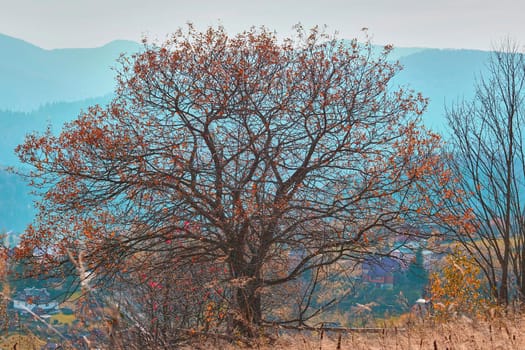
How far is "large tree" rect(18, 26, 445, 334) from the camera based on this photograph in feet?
37.9

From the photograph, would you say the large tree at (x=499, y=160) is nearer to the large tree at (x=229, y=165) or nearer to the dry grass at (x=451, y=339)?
the large tree at (x=229, y=165)

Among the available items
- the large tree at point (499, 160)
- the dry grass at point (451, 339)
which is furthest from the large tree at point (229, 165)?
the dry grass at point (451, 339)

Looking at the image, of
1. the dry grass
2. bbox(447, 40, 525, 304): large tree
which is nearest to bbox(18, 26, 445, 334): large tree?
bbox(447, 40, 525, 304): large tree

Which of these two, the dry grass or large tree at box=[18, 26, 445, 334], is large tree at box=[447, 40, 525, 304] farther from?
the dry grass

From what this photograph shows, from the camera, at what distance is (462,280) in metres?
10.7

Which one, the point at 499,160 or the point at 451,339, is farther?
the point at 499,160

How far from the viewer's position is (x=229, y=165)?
41.5ft

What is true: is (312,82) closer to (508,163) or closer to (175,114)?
(175,114)

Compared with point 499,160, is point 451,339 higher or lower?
lower

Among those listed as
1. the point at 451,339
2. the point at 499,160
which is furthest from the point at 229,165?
the point at 451,339

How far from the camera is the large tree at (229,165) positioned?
11547 millimetres

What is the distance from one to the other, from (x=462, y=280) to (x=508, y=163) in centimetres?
251

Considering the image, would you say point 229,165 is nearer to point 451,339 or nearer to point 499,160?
point 499,160

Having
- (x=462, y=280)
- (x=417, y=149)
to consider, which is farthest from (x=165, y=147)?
(x=462, y=280)
